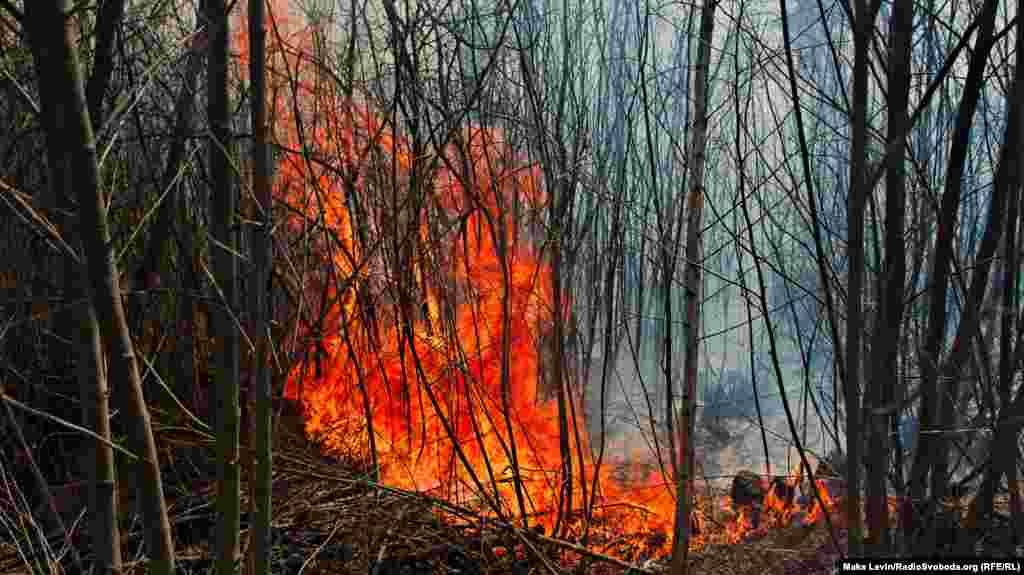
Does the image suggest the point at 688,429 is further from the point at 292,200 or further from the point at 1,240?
the point at 292,200

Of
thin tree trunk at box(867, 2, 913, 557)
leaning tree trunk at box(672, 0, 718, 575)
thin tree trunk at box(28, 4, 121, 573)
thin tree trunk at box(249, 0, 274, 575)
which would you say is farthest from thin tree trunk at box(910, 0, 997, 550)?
thin tree trunk at box(28, 4, 121, 573)

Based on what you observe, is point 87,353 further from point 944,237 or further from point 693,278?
point 944,237

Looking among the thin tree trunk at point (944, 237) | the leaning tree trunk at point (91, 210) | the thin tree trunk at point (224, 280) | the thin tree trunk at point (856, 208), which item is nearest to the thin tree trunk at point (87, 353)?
the leaning tree trunk at point (91, 210)

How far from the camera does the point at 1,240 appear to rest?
5.16 ft

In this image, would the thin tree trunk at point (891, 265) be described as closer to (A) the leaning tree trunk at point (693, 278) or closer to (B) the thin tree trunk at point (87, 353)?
(A) the leaning tree trunk at point (693, 278)

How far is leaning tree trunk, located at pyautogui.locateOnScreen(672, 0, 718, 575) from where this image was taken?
3.85 ft

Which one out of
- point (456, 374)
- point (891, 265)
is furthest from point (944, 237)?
point (456, 374)

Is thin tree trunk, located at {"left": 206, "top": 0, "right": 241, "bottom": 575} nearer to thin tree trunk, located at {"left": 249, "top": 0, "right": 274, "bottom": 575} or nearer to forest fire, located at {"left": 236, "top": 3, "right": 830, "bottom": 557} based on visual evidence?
thin tree trunk, located at {"left": 249, "top": 0, "right": 274, "bottom": 575}

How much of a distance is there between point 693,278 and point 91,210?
0.93 metres

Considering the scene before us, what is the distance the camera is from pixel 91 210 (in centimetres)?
63

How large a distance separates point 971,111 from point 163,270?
6.00 ft

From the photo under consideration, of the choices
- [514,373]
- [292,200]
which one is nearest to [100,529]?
[292,200]

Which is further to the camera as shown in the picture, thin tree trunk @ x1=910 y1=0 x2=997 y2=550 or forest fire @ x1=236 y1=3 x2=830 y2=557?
forest fire @ x1=236 y1=3 x2=830 y2=557

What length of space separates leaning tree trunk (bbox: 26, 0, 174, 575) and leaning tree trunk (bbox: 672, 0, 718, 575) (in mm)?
850
